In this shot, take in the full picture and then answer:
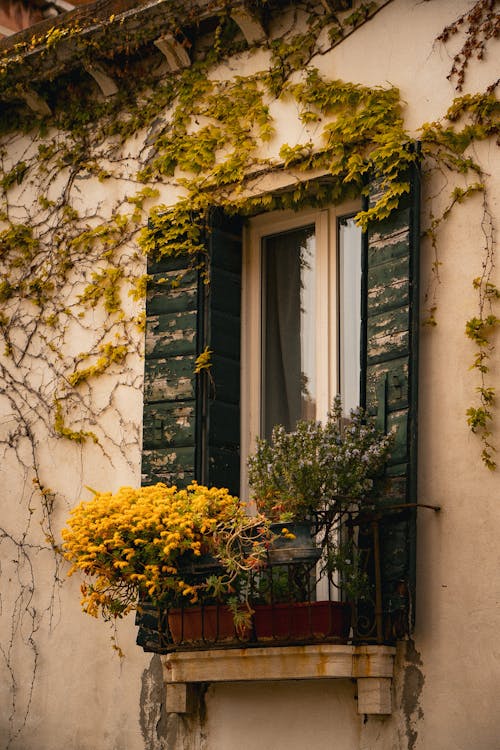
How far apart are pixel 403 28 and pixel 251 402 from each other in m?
2.09

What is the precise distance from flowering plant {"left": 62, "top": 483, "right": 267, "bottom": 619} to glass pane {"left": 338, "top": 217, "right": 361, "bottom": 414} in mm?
919

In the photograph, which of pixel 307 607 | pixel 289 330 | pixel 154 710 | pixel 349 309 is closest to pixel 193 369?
pixel 289 330

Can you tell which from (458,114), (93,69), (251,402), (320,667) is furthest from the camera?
(93,69)

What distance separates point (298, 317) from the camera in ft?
22.8

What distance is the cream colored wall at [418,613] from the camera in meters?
5.67

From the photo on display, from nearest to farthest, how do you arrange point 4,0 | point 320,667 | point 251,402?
point 320,667, point 251,402, point 4,0

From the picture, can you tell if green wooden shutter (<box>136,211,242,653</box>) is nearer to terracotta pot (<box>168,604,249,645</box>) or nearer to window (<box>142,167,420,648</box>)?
window (<box>142,167,420,648</box>)

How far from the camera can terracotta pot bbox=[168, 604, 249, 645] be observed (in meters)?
6.03

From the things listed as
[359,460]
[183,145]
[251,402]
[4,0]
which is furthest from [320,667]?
[4,0]

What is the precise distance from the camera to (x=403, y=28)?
655 centimetres

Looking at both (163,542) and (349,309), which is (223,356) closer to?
(349,309)

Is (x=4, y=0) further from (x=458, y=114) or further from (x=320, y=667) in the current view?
(x=320, y=667)

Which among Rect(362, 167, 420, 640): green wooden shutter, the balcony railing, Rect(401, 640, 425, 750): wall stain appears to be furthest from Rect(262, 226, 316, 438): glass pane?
Rect(401, 640, 425, 750): wall stain

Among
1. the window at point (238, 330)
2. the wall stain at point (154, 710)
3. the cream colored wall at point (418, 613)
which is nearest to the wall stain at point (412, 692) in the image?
the cream colored wall at point (418, 613)
